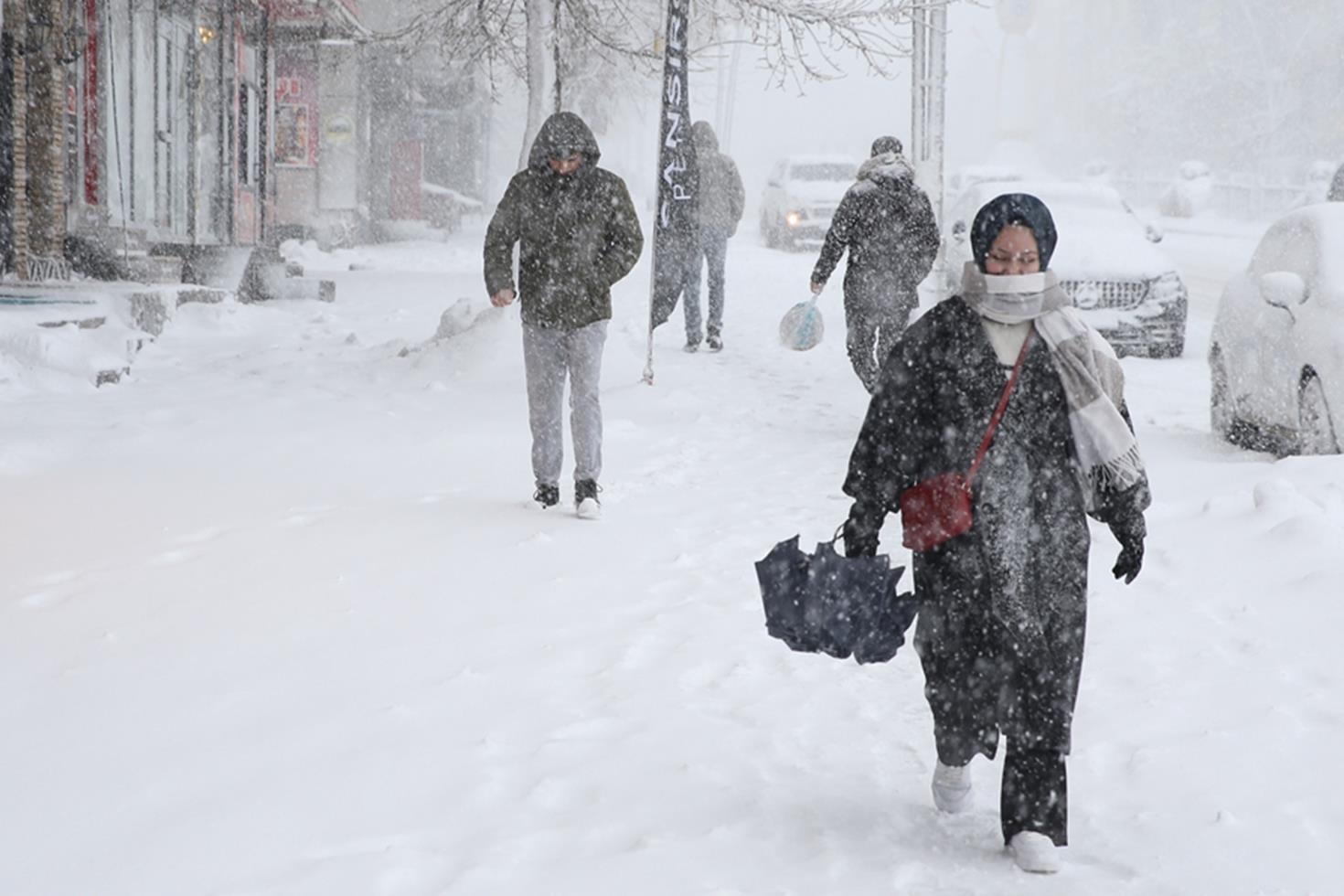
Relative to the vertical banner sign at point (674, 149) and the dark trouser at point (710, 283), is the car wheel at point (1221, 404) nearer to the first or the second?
the vertical banner sign at point (674, 149)

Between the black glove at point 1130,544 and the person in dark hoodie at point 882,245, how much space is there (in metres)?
5.69

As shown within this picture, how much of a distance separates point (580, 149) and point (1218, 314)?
522 centimetres

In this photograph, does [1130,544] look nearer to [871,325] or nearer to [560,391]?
[560,391]

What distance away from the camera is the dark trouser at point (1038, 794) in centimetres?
356

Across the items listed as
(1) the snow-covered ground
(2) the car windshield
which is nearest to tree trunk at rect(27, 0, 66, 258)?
→ (1) the snow-covered ground

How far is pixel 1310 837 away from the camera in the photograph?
148 inches

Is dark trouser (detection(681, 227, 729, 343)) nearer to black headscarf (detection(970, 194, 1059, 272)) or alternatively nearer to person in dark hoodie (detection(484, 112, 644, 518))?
person in dark hoodie (detection(484, 112, 644, 518))

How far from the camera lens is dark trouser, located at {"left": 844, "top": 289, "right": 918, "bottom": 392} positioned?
368 inches

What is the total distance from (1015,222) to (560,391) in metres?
4.09

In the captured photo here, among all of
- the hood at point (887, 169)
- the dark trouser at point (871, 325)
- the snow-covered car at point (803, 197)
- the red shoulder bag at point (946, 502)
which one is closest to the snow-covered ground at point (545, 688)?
the dark trouser at point (871, 325)

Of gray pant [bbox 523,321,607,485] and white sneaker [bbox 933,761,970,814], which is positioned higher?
gray pant [bbox 523,321,607,485]

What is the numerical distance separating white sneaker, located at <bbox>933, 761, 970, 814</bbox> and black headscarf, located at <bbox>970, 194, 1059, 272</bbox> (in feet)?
4.20

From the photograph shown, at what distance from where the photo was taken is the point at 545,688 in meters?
4.80

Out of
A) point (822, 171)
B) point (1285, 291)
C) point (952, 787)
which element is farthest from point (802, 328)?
point (822, 171)
